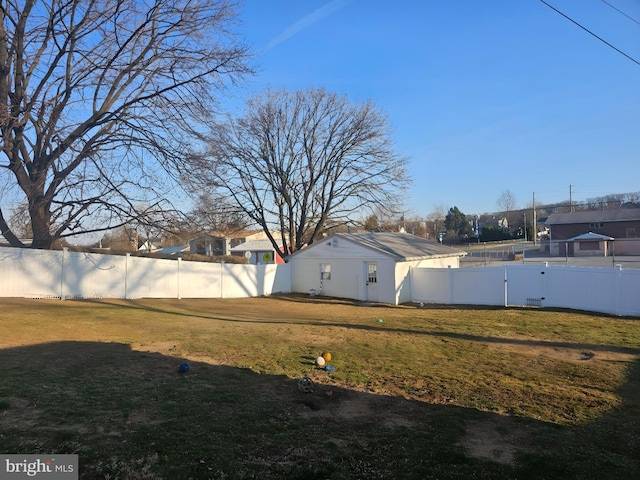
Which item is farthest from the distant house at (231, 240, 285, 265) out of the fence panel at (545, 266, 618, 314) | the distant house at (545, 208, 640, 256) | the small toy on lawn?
the small toy on lawn

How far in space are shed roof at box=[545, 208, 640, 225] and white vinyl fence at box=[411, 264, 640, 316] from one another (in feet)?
137

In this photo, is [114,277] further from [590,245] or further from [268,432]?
[590,245]

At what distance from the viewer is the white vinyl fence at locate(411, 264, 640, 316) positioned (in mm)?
14727

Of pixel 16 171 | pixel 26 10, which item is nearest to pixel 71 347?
pixel 16 171

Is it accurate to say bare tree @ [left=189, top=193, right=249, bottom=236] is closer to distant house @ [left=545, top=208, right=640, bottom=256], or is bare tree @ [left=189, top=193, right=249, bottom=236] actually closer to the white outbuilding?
the white outbuilding

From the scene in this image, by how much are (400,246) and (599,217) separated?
4152 cm

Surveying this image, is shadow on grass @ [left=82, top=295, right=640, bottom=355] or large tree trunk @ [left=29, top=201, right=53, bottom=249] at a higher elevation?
large tree trunk @ [left=29, top=201, right=53, bottom=249]

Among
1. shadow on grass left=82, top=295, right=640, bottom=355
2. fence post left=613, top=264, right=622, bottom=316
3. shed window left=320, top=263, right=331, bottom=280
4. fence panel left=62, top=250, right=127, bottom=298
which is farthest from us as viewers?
shed window left=320, top=263, right=331, bottom=280

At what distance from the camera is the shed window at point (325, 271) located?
78.9 feet

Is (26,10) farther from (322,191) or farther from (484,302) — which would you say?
(322,191)

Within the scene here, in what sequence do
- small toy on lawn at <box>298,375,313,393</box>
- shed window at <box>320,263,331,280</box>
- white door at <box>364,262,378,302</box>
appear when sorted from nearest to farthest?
small toy on lawn at <box>298,375,313,393</box>, white door at <box>364,262,378,302</box>, shed window at <box>320,263,331,280</box>

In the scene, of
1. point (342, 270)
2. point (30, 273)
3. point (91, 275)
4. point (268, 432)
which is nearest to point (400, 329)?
point (268, 432)

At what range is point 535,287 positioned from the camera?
56.2 ft

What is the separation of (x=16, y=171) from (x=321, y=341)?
10.5 meters
